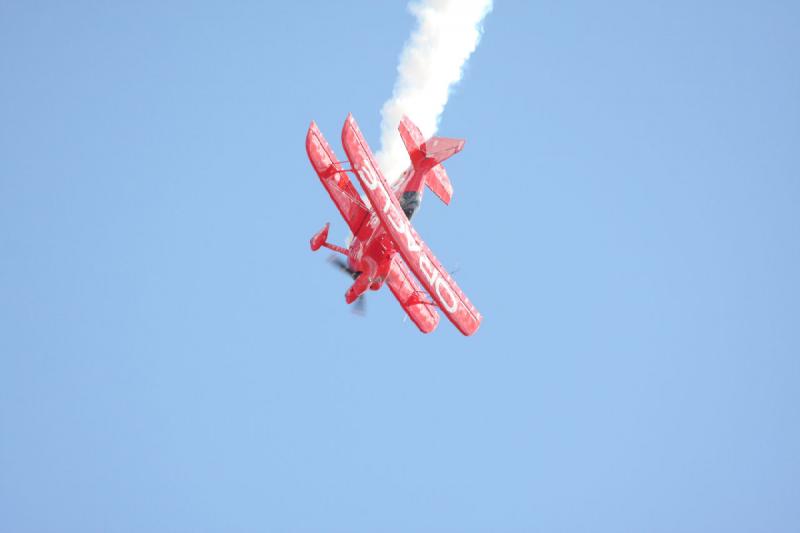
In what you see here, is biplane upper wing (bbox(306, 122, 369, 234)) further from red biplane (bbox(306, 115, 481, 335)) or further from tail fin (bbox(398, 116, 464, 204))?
tail fin (bbox(398, 116, 464, 204))

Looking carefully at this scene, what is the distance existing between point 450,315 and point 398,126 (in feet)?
A: 22.9

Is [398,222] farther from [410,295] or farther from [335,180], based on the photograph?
[410,295]

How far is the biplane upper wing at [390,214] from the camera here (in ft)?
98.8

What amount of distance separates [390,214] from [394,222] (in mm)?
284

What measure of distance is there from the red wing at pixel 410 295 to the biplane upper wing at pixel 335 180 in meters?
2.08

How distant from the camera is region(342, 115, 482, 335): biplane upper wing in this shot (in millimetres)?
30125

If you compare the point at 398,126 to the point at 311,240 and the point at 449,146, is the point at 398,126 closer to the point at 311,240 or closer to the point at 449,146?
the point at 449,146

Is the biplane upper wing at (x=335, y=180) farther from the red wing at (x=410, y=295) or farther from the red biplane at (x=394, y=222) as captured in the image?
the red wing at (x=410, y=295)

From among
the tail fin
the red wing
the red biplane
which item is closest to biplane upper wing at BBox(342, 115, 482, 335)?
the red biplane

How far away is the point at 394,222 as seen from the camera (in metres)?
30.7

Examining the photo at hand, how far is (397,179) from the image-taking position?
36.7 meters

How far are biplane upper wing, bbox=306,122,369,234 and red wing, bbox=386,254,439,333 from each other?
2080 mm

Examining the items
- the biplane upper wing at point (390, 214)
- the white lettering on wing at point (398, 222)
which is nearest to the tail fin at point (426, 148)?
the biplane upper wing at point (390, 214)

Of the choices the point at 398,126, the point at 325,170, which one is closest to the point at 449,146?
the point at 398,126
